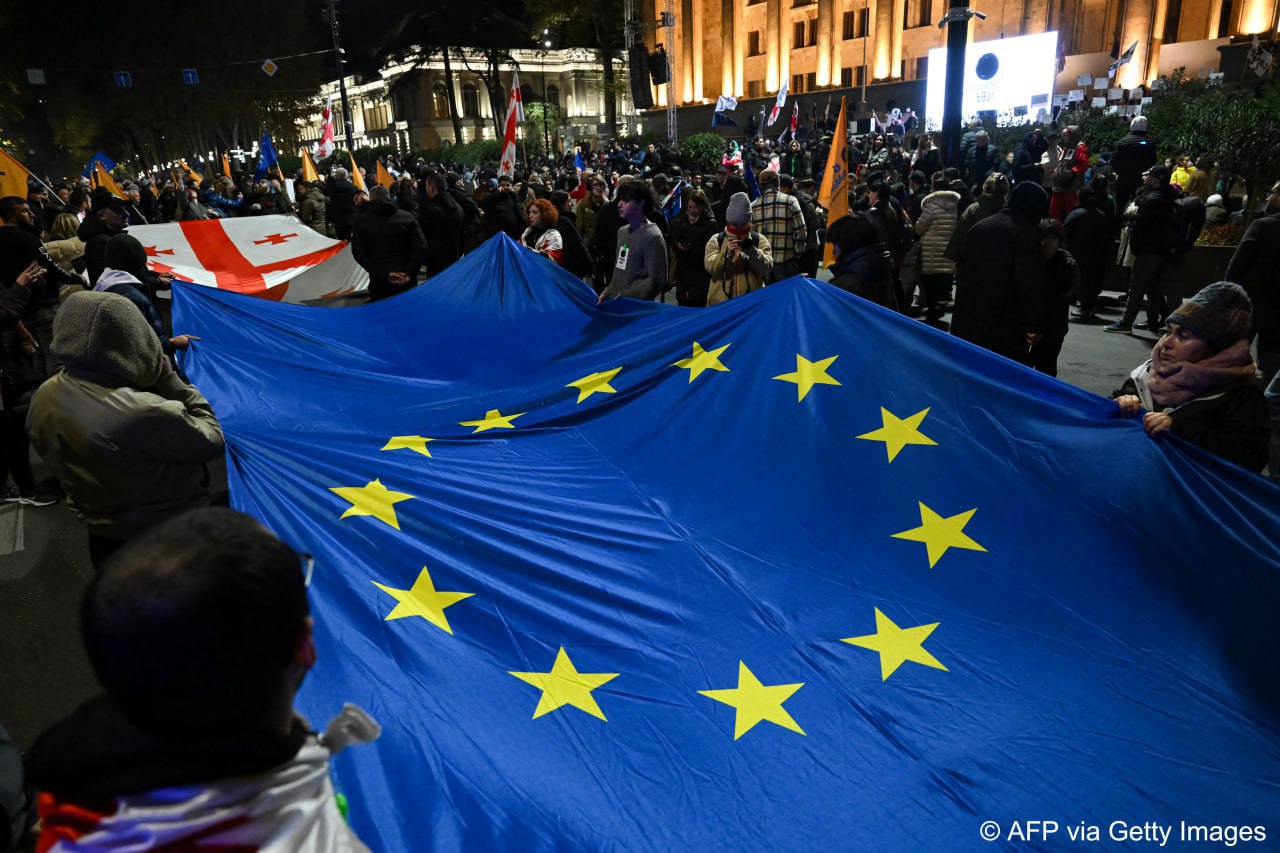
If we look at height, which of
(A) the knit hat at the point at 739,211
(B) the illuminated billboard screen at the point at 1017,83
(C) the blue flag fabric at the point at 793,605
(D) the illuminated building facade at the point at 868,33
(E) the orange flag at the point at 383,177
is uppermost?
(D) the illuminated building facade at the point at 868,33

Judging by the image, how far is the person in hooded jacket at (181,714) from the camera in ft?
3.27

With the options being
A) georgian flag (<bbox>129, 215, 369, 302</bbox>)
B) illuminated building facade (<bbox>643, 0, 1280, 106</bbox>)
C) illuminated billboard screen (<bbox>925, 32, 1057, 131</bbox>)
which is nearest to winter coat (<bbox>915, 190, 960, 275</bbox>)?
georgian flag (<bbox>129, 215, 369, 302</bbox>)

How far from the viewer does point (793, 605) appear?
10.2ft

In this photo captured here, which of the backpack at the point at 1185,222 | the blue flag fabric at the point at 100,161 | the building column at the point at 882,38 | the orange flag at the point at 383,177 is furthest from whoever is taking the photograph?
the building column at the point at 882,38

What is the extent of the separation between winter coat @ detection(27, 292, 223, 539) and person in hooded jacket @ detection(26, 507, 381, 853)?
2064 mm

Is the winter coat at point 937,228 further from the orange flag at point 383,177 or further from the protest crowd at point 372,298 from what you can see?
the orange flag at point 383,177

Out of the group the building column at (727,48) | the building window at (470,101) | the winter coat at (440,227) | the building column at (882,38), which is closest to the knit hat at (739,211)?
the winter coat at (440,227)

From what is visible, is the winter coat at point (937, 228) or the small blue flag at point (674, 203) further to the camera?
the small blue flag at point (674, 203)

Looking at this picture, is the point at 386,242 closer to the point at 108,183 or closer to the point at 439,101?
the point at 108,183

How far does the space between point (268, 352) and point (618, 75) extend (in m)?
48.1

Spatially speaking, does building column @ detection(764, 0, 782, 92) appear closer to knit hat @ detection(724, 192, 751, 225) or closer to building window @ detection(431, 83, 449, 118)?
building window @ detection(431, 83, 449, 118)

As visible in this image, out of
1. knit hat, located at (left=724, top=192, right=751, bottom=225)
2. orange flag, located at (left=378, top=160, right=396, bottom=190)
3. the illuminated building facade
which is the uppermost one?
the illuminated building facade

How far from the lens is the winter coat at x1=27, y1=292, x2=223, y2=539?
280 centimetres

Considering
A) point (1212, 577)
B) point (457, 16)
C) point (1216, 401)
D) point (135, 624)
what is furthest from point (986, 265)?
→ point (457, 16)
